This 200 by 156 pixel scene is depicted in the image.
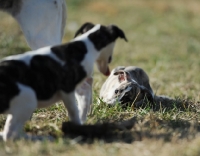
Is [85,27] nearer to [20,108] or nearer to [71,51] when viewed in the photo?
[71,51]

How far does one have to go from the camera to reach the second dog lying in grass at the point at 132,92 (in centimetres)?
660

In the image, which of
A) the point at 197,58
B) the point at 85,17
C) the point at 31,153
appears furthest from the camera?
the point at 85,17

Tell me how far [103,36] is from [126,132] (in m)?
0.91

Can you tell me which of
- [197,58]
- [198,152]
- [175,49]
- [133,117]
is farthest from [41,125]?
[175,49]

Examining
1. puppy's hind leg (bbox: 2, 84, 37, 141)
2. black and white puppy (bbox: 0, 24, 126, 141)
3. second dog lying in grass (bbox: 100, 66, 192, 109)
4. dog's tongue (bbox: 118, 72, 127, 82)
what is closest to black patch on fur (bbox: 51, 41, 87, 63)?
black and white puppy (bbox: 0, 24, 126, 141)

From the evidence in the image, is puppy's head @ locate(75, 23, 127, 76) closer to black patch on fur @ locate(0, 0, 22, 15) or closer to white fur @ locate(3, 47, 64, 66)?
white fur @ locate(3, 47, 64, 66)

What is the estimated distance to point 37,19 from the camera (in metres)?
6.45

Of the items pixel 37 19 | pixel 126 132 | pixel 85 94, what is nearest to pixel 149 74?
pixel 37 19

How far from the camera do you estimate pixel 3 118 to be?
5.86 metres

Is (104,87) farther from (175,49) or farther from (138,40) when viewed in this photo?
(138,40)

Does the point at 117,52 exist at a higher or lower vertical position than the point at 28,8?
lower

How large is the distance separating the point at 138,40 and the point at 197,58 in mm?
2745

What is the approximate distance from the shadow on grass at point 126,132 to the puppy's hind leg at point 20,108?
0.46m

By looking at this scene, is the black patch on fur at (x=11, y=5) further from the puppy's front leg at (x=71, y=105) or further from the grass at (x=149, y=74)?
the puppy's front leg at (x=71, y=105)
